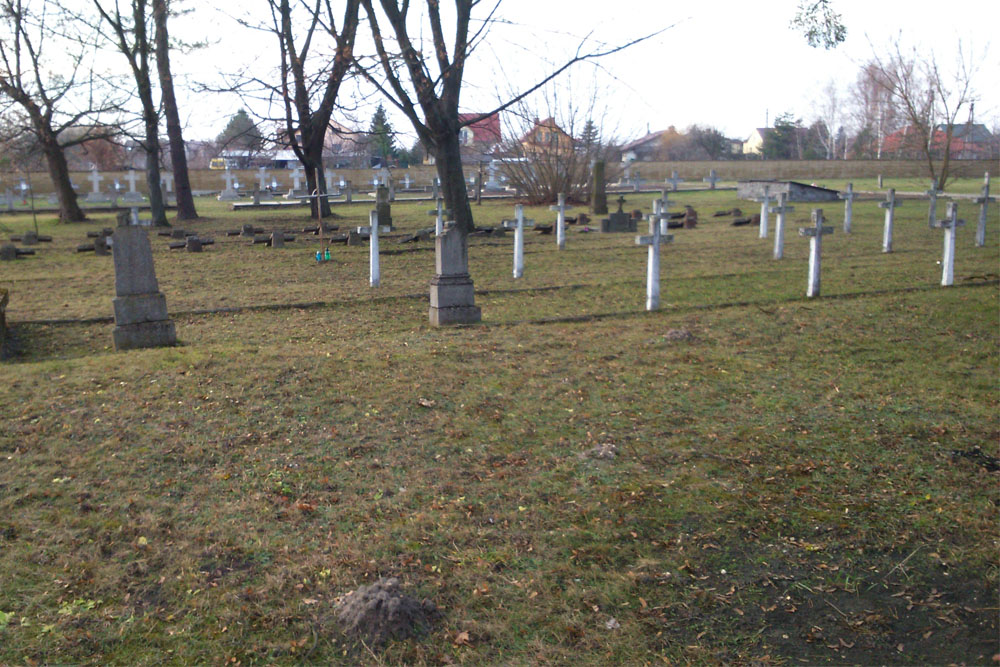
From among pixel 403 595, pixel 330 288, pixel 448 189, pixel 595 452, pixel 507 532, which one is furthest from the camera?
pixel 448 189

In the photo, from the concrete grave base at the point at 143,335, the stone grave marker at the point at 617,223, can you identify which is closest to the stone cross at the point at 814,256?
the concrete grave base at the point at 143,335

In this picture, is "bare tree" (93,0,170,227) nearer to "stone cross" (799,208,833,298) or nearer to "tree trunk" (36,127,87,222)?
"tree trunk" (36,127,87,222)

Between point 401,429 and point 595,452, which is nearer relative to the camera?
point 595,452

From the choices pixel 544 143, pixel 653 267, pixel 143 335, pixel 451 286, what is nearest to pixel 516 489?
pixel 451 286

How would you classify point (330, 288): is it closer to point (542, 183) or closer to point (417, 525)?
point (417, 525)

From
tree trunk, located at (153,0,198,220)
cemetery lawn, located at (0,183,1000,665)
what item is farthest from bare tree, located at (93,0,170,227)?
cemetery lawn, located at (0,183,1000,665)

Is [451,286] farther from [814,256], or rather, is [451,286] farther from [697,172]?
[697,172]

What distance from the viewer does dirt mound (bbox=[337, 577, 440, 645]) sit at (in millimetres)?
3742

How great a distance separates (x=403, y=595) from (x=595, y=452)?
238 centimetres

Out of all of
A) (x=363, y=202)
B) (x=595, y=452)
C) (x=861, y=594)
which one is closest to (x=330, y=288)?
(x=595, y=452)

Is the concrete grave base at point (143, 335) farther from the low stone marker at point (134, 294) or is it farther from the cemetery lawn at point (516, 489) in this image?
the cemetery lawn at point (516, 489)

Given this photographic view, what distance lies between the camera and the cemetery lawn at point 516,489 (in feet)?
12.6

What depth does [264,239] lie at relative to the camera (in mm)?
21219

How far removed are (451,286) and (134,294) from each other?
353 centimetres
